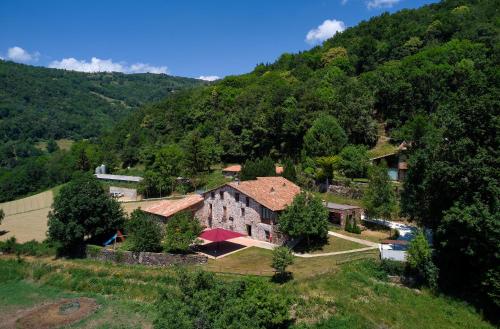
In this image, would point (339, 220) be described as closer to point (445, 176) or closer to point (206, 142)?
point (445, 176)

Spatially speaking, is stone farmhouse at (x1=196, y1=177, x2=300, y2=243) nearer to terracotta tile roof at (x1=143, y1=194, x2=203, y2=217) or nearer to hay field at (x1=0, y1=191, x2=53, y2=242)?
terracotta tile roof at (x1=143, y1=194, x2=203, y2=217)

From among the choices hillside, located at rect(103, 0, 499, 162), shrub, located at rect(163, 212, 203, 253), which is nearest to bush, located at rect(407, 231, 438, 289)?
hillside, located at rect(103, 0, 499, 162)

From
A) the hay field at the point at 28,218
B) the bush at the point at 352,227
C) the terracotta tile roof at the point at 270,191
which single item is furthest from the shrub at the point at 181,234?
the hay field at the point at 28,218

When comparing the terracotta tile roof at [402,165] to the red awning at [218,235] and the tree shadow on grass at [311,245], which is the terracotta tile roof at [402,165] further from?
the red awning at [218,235]

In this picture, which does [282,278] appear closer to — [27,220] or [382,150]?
[382,150]

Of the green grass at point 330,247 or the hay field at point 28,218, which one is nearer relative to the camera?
the green grass at point 330,247

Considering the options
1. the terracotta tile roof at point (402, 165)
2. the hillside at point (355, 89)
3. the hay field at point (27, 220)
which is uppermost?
the hillside at point (355, 89)

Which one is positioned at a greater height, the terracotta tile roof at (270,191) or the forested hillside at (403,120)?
the forested hillside at (403,120)
